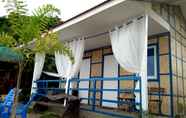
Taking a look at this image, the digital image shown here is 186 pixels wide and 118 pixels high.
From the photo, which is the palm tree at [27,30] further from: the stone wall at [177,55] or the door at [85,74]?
the door at [85,74]

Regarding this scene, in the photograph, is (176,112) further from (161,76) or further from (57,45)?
(57,45)

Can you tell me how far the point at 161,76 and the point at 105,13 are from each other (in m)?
→ 2.72

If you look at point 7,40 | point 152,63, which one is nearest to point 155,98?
point 152,63

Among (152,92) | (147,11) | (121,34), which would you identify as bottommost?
(152,92)

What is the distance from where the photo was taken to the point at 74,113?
5879mm

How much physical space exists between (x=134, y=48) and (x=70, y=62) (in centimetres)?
A: 290

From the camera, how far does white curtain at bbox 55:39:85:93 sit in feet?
23.6

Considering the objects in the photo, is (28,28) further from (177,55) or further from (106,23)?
(177,55)

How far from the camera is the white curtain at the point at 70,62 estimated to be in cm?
720

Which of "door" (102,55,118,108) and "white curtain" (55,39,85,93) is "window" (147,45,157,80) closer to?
"door" (102,55,118,108)


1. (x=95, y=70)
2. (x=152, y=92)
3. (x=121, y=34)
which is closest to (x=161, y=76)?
(x=152, y=92)

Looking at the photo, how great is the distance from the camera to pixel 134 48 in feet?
16.6

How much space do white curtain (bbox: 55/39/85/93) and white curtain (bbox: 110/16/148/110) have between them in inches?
75.5

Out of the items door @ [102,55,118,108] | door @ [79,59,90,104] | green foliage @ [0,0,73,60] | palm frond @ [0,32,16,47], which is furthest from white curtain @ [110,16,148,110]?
door @ [79,59,90,104]
